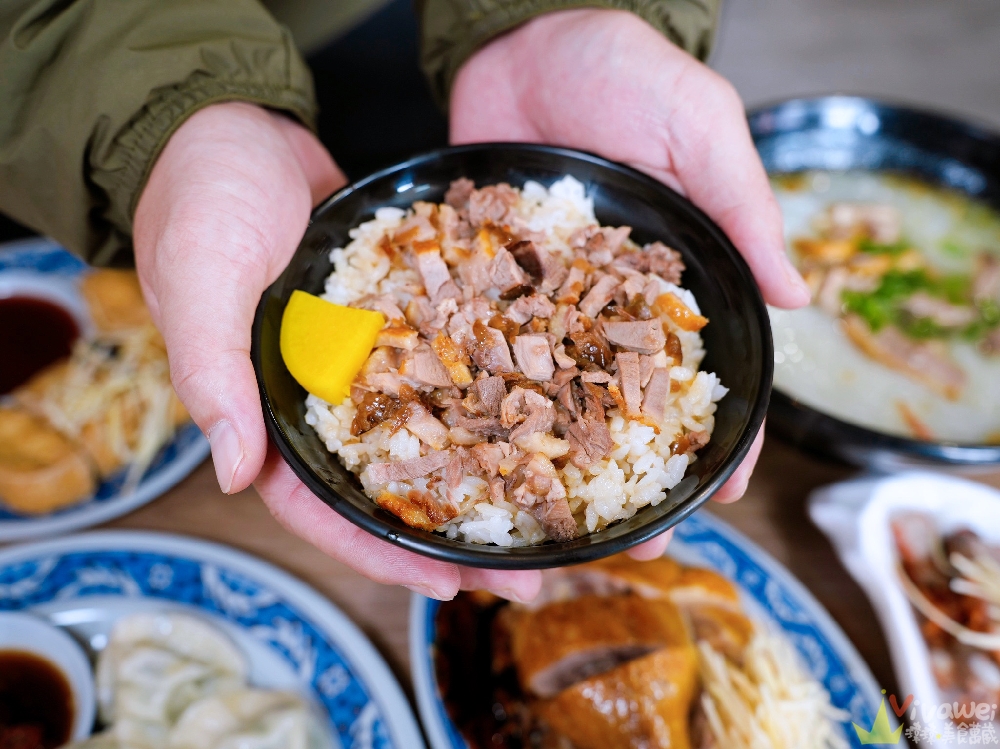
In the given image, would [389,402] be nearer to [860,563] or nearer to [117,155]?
[117,155]

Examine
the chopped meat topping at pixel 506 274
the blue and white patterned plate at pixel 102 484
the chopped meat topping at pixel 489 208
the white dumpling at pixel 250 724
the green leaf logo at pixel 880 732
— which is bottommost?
the green leaf logo at pixel 880 732

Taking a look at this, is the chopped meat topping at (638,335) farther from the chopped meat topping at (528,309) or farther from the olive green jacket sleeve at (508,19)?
the olive green jacket sleeve at (508,19)

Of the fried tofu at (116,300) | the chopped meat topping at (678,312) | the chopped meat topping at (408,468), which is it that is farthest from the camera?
the fried tofu at (116,300)

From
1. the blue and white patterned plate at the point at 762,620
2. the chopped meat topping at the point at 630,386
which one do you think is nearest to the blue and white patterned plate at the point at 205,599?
the blue and white patterned plate at the point at 762,620

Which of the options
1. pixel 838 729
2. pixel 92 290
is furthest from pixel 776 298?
pixel 92 290

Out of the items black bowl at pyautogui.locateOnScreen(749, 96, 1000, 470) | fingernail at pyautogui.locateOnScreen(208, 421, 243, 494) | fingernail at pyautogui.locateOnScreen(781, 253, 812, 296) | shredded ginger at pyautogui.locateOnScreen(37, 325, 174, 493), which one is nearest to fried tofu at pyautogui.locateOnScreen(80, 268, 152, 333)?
shredded ginger at pyautogui.locateOnScreen(37, 325, 174, 493)

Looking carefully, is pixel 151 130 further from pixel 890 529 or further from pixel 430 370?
pixel 890 529

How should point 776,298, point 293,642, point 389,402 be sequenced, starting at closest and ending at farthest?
point 389,402
point 776,298
point 293,642
